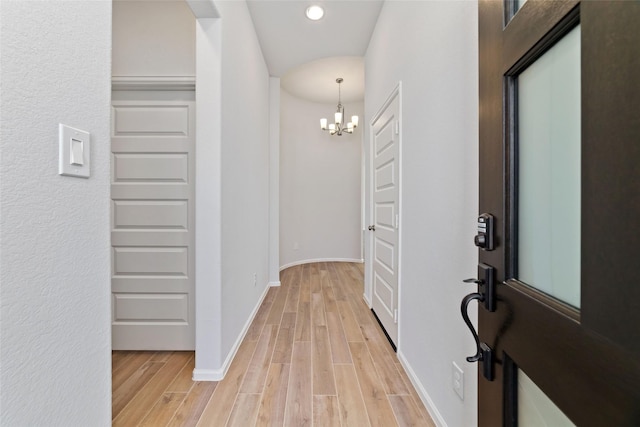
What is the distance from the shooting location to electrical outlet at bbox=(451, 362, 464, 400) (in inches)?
48.6

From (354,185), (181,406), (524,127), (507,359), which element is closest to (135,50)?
(181,406)

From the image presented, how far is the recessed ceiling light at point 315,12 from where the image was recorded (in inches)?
101

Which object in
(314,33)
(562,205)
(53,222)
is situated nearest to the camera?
(562,205)

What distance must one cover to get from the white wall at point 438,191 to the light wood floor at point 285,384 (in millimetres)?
241

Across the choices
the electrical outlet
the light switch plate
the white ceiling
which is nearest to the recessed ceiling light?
the white ceiling

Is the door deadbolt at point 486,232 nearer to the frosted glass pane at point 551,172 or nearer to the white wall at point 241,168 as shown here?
the frosted glass pane at point 551,172

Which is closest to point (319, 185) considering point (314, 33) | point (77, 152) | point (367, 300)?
point (367, 300)

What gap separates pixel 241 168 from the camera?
2.39 metres

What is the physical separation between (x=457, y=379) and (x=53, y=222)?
1.55 meters

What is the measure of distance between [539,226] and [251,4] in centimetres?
293

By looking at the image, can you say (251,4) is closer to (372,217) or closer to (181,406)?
(372,217)

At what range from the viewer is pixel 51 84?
2.22ft

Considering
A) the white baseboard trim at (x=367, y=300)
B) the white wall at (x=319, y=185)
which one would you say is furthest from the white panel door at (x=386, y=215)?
the white wall at (x=319, y=185)

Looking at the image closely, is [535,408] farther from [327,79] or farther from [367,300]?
[327,79]
